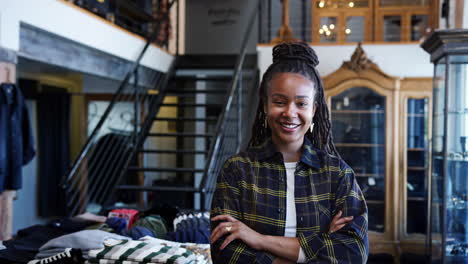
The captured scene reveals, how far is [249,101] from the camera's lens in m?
5.14

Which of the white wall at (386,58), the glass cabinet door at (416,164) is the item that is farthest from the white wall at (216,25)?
the glass cabinet door at (416,164)

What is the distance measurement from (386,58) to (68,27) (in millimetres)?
3259

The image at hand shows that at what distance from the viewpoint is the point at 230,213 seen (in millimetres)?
1283

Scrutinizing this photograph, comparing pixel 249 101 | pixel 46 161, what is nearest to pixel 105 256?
pixel 249 101

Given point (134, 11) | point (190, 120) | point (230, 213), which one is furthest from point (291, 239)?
point (134, 11)

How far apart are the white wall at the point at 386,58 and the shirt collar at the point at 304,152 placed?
379 cm

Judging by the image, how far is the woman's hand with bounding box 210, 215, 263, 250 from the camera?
1.23m

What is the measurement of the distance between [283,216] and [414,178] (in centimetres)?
428

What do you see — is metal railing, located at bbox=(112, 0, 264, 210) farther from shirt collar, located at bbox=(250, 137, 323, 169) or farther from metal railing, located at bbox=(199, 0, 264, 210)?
shirt collar, located at bbox=(250, 137, 323, 169)

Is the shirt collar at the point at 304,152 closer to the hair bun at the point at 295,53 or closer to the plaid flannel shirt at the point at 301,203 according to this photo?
the plaid flannel shirt at the point at 301,203

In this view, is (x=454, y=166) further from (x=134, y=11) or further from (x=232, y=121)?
(x=134, y=11)

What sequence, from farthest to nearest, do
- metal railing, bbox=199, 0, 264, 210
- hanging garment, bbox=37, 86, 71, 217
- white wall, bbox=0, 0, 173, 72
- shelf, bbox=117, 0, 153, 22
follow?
1. hanging garment, bbox=37, 86, 71, 217
2. shelf, bbox=117, 0, 153, 22
3. metal railing, bbox=199, 0, 264, 210
4. white wall, bbox=0, 0, 173, 72

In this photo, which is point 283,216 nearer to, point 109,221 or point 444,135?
point 109,221

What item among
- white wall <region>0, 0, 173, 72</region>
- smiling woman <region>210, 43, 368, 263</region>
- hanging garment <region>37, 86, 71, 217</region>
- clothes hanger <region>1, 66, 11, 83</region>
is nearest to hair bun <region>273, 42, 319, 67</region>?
smiling woman <region>210, 43, 368, 263</region>
